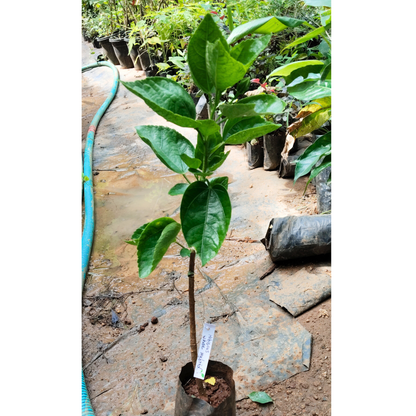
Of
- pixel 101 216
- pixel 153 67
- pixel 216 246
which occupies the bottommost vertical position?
pixel 101 216

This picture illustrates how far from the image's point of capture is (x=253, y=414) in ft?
4.42

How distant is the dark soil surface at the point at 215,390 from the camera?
1062 mm

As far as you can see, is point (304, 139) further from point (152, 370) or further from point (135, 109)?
point (135, 109)

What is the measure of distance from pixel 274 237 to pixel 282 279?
220 millimetres

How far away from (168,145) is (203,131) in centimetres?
12

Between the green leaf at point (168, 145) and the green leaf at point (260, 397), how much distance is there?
3.16ft

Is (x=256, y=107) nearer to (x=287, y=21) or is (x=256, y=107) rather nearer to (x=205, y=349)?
(x=287, y=21)

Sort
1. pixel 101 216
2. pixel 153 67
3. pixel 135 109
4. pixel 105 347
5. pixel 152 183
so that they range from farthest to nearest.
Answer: pixel 153 67
pixel 135 109
pixel 152 183
pixel 101 216
pixel 105 347

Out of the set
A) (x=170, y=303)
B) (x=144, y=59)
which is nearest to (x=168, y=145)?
(x=170, y=303)

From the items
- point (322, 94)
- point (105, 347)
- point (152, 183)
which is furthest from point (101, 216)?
point (322, 94)

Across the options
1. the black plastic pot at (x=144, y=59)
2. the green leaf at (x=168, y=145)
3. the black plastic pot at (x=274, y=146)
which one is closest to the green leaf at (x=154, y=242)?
the green leaf at (x=168, y=145)

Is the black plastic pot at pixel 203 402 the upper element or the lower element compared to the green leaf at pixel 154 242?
lower

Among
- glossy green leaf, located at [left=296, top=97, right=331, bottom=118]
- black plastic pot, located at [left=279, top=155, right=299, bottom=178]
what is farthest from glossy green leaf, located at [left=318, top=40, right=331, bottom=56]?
black plastic pot, located at [left=279, top=155, right=299, bottom=178]

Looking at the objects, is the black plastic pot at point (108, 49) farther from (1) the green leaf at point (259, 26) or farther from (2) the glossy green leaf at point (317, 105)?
(1) the green leaf at point (259, 26)
